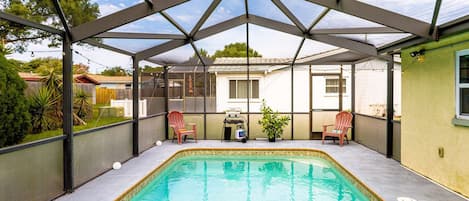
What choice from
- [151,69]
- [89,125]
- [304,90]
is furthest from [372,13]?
[151,69]

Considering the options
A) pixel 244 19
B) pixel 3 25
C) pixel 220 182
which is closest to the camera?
pixel 3 25

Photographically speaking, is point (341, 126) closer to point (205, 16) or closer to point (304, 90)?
point (304, 90)

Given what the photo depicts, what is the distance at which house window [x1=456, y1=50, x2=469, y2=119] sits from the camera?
4.41m

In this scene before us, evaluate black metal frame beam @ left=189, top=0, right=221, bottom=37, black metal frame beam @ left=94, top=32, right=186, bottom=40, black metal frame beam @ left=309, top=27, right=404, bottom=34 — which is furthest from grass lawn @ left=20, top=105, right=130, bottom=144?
black metal frame beam @ left=309, top=27, right=404, bottom=34

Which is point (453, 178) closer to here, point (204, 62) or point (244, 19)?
point (244, 19)

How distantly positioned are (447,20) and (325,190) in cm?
330

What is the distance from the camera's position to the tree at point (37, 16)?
3.61 metres

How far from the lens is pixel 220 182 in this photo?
246 inches

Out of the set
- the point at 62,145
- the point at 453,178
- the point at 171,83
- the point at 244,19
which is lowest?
the point at 453,178

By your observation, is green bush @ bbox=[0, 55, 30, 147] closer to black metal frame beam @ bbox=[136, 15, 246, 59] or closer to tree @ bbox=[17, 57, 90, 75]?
tree @ bbox=[17, 57, 90, 75]

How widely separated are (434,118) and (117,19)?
206 inches

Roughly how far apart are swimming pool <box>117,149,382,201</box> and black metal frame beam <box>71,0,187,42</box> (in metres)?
2.43

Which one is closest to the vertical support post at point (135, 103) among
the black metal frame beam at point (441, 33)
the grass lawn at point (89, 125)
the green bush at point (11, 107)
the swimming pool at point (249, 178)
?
the grass lawn at point (89, 125)

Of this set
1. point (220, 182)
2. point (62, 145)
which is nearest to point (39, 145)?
point (62, 145)
